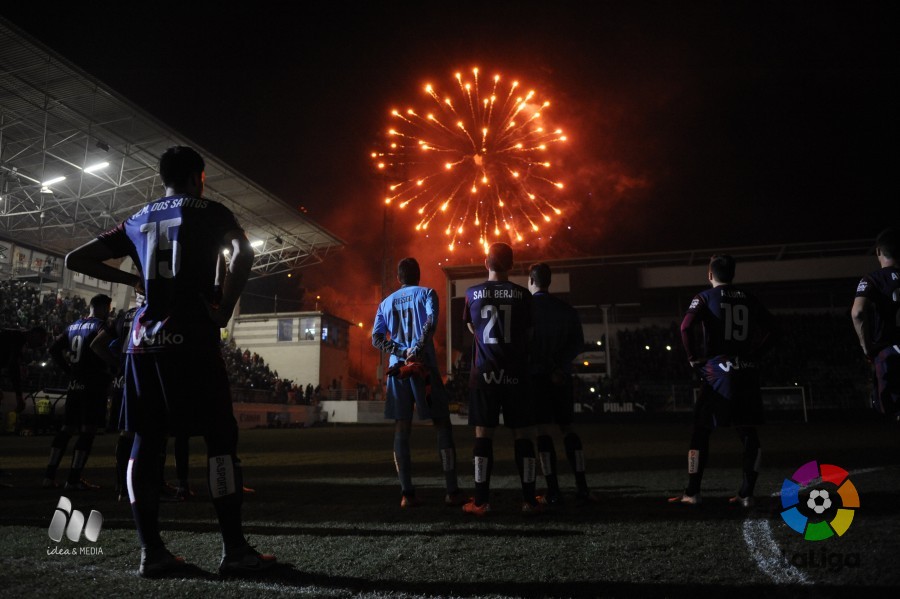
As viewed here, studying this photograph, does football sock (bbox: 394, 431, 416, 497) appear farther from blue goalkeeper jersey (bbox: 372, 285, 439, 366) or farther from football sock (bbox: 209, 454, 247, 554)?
football sock (bbox: 209, 454, 247, 554)

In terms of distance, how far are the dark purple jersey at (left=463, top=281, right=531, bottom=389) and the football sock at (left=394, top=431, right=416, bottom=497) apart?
91 cm

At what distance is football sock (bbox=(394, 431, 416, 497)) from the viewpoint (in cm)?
518

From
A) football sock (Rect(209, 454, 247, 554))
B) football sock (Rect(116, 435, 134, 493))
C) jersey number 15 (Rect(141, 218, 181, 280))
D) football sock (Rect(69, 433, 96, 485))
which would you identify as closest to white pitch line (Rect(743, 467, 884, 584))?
football sock (Rect(209, 454, 247, 554))

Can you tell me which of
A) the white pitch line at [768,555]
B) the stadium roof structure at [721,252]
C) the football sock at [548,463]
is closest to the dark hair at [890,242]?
the white pitch line at [768,555]

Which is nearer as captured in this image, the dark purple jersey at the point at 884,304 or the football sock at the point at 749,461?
the dark purple jersey at the point at 884,304

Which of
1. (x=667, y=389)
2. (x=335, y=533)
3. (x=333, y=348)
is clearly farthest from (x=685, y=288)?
(x=335, y=533)

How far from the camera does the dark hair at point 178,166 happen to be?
335cm

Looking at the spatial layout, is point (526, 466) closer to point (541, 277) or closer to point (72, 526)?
point (541, 277)

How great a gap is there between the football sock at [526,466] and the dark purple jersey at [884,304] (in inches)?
105

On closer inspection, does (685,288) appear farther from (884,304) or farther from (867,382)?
(884,304)

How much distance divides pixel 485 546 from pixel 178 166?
2.88m

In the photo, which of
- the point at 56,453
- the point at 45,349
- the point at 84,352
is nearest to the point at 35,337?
the point at 84,352

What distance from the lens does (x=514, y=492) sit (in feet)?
19.4

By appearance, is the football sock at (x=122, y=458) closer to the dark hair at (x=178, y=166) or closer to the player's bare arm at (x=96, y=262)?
the player's bare arm at (x=96, y=262)
